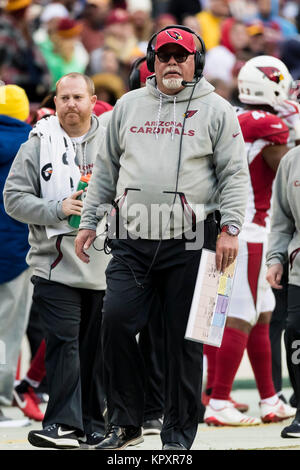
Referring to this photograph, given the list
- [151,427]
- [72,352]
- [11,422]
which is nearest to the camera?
[72,352]

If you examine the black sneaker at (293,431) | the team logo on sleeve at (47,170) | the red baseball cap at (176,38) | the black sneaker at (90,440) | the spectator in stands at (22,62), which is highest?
the spectator in stands at (22,62)

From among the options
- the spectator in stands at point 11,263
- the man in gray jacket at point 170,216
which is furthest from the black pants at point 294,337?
the spectator in stands at point 11,263

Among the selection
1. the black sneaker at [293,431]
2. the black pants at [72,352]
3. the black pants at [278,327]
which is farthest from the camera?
the black pants at [278,327]

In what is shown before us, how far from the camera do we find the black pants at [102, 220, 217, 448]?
6.52 metres

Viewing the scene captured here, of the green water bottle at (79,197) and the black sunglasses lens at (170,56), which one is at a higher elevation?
the black sunglasses lens at (170,56)

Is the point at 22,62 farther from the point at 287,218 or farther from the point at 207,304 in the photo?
the point at 207,304

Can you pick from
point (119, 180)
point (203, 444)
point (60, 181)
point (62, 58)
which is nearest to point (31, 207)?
point (60, 181)

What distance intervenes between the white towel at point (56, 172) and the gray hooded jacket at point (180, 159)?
2.56ft

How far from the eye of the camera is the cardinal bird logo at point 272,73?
8.66m

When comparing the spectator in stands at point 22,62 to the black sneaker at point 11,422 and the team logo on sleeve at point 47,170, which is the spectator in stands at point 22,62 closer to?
the black sneaker at point 11,422

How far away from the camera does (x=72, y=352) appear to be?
23.6 ft

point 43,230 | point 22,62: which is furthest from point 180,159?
point 22,62

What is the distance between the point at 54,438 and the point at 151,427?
1106 mm

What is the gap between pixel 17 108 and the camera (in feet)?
28.6
